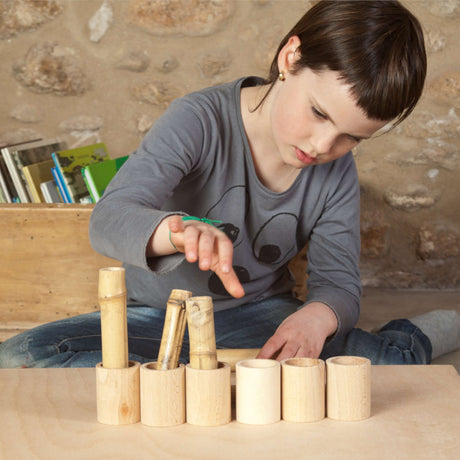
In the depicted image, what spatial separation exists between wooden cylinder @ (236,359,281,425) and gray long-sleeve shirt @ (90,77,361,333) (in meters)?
0.37

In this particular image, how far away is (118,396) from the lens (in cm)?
64

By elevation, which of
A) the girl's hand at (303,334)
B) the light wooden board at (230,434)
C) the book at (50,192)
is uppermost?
the light wooden board at (230,434)

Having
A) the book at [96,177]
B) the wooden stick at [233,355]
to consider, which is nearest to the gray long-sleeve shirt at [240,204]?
the wooden stick at [233,355]

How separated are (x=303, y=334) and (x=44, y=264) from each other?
0.93 meters

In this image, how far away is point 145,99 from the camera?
86.4 inches

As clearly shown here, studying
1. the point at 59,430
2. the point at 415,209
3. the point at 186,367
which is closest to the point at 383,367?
the point at 186,367

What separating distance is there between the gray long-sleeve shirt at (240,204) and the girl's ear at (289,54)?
17 cm

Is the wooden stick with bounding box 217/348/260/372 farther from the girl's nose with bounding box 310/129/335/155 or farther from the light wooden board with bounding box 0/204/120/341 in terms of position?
the light wooden board with bounding box 0/204/120/341

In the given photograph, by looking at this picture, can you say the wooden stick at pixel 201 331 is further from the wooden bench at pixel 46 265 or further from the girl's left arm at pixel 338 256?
the wooden bench at pixel 46 265

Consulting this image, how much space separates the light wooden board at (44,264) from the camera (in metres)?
1.60

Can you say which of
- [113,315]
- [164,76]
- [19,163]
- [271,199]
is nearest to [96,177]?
[19,163]

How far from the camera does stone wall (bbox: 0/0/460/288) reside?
2.15 meters

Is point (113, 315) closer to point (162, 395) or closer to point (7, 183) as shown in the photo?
point (162, 395)

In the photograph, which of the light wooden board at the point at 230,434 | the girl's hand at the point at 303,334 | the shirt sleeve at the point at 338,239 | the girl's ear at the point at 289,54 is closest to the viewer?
the light wooden board at the point at 230,434
